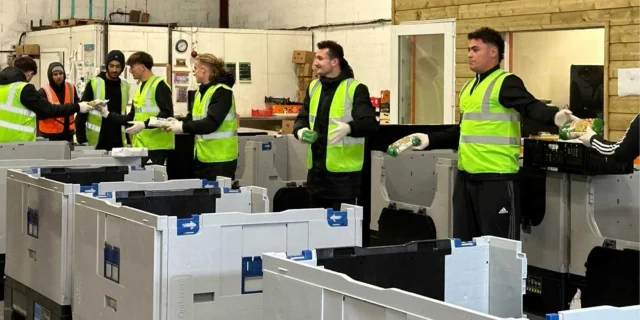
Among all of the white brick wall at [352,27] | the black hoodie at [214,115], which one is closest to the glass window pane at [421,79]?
the white brick wall at [352,27]

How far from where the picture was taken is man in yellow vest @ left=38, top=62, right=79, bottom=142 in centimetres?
956

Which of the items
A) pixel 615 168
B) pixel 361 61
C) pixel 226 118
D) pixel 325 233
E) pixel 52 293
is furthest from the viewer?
pixel 361 61

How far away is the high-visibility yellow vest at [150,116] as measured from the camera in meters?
7.82

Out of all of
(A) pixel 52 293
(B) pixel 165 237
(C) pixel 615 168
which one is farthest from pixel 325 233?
(C) pixel 615 168

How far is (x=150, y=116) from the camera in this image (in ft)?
25.9

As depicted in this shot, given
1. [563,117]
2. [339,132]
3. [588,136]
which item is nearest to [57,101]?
[339,132]

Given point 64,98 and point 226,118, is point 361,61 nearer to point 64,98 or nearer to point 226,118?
point 64,98

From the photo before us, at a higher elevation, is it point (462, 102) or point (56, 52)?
point (56, 52)

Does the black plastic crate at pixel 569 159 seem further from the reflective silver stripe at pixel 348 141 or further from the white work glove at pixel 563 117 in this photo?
the reflective silver stripe at pixel 348 141

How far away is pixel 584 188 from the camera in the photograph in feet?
18.8

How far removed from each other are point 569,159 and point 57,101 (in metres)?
5.66

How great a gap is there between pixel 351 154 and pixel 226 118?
3.69 feet

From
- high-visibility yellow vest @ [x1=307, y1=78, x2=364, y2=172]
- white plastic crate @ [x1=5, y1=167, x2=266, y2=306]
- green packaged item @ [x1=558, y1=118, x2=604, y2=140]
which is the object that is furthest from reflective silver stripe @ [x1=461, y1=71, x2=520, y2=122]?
white plastic crate @ [x1=5, y1=167, x2=266, y2=306]

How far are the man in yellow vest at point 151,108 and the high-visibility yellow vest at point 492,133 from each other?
2.84m
